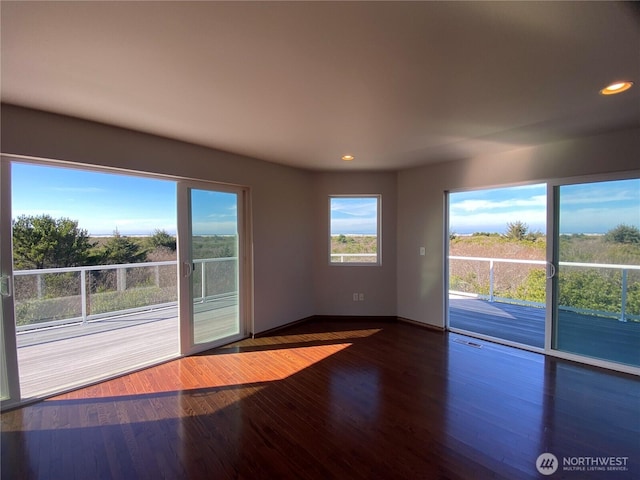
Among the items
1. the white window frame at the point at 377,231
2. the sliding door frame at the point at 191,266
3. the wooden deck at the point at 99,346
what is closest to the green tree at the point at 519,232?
the white window frame at the point at 377,231

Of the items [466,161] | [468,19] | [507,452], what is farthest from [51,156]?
[466,161]

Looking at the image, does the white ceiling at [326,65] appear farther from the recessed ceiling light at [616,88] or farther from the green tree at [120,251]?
the green tree at [120,251]

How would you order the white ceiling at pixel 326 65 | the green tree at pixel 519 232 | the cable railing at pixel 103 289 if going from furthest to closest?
the green tree at pixel 519 232, the cable railing at pixel 103 289, the white ceiling at pixel 326 65

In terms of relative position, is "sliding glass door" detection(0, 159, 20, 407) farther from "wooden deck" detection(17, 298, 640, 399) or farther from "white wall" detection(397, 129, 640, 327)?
"white wall" detection(397, 129, 640, 327)

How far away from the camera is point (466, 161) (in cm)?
391

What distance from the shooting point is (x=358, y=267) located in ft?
15.6

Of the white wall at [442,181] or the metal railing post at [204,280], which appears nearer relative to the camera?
the white wall at [442,181]

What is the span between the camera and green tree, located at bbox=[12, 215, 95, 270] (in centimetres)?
352

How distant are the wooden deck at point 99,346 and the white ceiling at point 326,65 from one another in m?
2.37

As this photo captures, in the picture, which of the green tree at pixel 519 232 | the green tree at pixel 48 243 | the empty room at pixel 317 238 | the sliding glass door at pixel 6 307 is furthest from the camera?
the green tree at pixel 519 232

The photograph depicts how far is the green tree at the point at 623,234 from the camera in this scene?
9.36 ft

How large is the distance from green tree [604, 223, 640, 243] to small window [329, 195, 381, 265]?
275 cm

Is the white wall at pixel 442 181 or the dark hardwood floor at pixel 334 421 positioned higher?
the white wall at pixel 442 181

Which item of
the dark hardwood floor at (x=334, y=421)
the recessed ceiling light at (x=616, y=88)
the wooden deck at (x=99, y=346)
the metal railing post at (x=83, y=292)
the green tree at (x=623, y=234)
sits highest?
the recessed ceiling light at (x=616, y=88)
